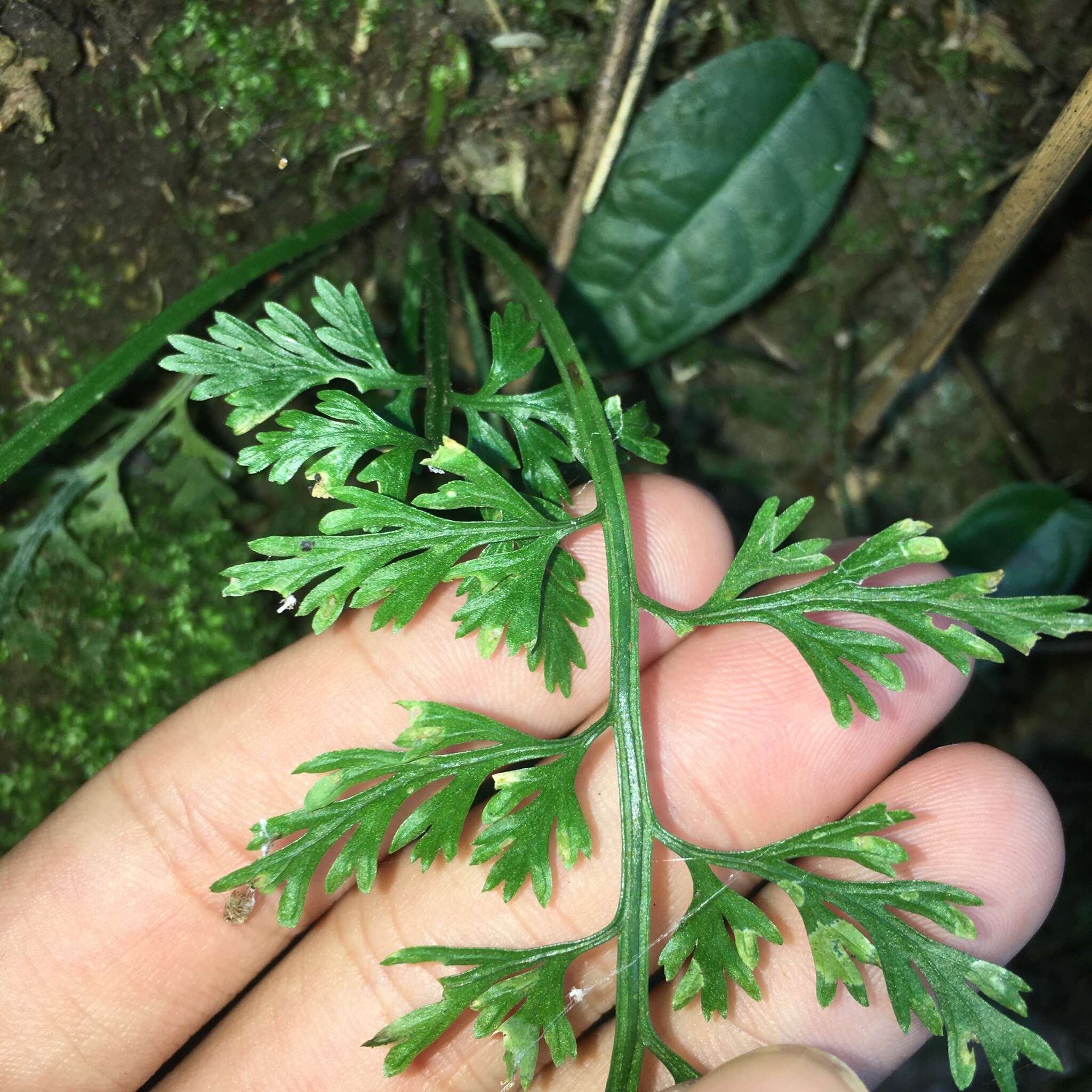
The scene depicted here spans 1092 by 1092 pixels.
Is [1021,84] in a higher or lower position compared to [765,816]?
higher

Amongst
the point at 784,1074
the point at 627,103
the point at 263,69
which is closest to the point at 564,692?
the point at 784,1074

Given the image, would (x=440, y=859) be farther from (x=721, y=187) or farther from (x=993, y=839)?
(x=721, y=187)

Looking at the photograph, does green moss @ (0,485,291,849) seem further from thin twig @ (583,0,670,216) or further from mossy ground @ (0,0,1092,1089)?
thin twig @ (583,0,670,216)

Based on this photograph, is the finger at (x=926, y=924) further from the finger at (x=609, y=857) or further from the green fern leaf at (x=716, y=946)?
the green fern leaf at (x=716, y=946)

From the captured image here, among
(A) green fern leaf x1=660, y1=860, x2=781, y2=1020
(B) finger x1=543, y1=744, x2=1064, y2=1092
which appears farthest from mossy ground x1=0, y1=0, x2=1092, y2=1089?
(A) green fern leaf x1=660, y1=860, x2=781, y2=1020

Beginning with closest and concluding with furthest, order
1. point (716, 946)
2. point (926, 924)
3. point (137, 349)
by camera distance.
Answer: point (716, 946)
point (926, 924)
point (137, 349)

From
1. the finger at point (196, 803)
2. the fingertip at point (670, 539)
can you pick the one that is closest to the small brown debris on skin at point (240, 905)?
the finger at point (196, 803)

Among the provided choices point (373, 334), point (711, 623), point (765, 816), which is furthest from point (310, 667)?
point (765, 816)

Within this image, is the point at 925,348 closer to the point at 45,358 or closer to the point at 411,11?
the point at 411,11
